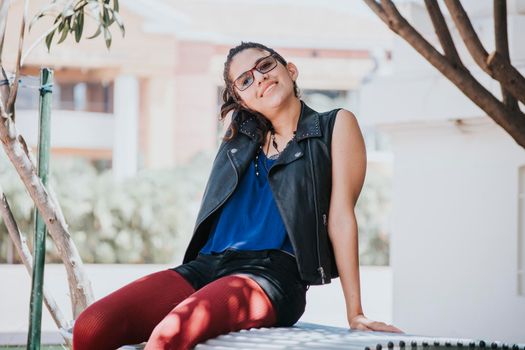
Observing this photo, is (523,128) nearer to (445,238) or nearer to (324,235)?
(324,235)

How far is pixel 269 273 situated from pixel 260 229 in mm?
206

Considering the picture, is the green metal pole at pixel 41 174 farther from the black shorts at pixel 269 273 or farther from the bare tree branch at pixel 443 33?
the bare tree branch at pixel 443 33

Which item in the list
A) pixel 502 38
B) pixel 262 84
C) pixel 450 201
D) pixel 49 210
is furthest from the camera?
pixel 450 201

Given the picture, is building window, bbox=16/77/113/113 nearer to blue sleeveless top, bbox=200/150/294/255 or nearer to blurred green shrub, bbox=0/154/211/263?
blurred green shrub, bbox=0/154/211/263

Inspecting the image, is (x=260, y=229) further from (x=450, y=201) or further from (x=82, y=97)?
(x=82, y=97)

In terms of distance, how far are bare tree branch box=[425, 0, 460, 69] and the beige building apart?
25.3 meters

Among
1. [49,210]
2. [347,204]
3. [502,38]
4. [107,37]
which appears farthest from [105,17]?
[502,38]

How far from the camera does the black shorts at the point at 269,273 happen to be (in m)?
3.60

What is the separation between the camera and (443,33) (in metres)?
3.73

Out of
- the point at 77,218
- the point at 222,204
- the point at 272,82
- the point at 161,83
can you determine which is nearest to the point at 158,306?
the point at 222,204

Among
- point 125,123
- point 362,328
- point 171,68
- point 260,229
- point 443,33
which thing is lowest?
point 362,328

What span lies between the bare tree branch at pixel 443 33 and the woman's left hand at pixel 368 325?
3.10 feet

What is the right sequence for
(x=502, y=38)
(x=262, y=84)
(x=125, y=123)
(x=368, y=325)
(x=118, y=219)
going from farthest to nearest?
1. (x=125, y=123)
2. (x=118, y=219)
3. (x=262, y=84)
4. (x=502, y=38)
5. (x=368, y=325)

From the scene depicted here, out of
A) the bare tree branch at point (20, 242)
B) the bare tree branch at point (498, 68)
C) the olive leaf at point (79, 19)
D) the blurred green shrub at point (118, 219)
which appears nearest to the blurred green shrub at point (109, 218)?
the blurred green shrub at point (118, 219)
